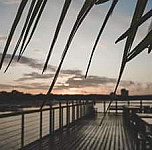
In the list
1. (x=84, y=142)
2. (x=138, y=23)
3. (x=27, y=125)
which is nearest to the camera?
(x=138, y=23)

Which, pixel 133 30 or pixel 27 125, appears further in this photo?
pixel 27 125

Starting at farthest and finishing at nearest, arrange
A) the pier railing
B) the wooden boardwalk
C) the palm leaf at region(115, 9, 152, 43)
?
1. the wooden boardwalk
2. the pier railing
3. the palm leaf at region(115, 9, 152, 43)

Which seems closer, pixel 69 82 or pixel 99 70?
pixel 69 82

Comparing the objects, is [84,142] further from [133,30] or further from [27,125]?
[133,30]

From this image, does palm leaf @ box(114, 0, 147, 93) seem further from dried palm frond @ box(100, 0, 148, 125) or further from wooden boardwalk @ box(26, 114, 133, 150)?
wooden boardwalk @ box(26, 114, 133, 150)

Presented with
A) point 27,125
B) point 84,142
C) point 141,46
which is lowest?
point 84,142

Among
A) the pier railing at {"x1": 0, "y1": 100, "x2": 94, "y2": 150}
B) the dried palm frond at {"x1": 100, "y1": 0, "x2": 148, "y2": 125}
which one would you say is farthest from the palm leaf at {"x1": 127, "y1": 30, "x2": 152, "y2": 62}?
→ the pier railing at {"x1": 0, "y1": 100, "x2": 94, "y2": 150}

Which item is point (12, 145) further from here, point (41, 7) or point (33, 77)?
point (41, 7)

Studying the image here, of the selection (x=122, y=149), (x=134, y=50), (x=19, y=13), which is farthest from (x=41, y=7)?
(x=122, y=149)

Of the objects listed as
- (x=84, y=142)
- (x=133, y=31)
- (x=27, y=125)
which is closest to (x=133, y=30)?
(x=133, y=31)

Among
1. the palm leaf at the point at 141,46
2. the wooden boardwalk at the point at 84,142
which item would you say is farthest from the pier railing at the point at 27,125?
the palm leaf at the point at 141,46

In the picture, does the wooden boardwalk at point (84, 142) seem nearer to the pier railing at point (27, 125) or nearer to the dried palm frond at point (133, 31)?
the pier railing at point (27, 125)

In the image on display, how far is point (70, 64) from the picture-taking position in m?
0.82

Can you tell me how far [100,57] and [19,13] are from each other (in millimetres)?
567
